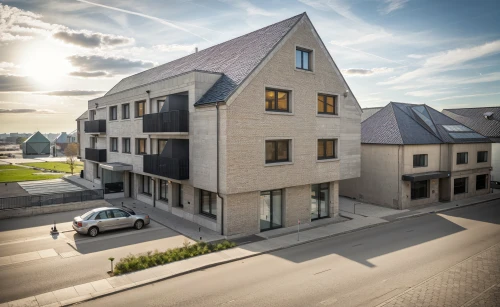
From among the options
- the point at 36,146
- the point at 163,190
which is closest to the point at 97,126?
the point at 163,190

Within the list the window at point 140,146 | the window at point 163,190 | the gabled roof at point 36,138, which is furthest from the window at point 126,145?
the gabled roof at point 36,138

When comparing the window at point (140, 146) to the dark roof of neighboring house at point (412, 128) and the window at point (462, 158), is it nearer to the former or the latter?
the dark roof of neighboring house at point (412, 128)

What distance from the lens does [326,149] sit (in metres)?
24.4

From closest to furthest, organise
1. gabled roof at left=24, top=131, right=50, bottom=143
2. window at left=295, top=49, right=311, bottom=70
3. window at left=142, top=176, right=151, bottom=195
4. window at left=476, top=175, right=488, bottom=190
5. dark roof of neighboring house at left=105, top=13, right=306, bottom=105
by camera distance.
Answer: dark roof of neighboring house at left=105, top=13, right=306, bottom=105, window at left=295, top=49, right=311, bottom=70, window at left=142, top=176, right=151, bottom=195, window at left=476, top=175, right=488, bottom=190, gabled roof at left=24, top=131, right=50, bottom=143

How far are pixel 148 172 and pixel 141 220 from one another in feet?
15.7

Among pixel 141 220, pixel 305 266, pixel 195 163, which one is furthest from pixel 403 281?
pixel 141 220

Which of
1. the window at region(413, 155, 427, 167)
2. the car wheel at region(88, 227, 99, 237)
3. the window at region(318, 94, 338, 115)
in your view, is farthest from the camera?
the window at region(413, 155, 427, 167)

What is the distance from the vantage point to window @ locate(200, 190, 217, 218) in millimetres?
21453

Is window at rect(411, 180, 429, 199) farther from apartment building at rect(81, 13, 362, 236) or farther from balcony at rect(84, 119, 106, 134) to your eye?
balcony at rect(84, 119, 106, 134)

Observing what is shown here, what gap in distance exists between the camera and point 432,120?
3403cm

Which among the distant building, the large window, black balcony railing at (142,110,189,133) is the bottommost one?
the large window

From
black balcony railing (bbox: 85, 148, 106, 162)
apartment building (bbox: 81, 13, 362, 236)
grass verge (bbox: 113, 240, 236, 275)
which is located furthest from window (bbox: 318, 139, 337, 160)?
black balcony railing (bbox: 85, 148, 106, 162)

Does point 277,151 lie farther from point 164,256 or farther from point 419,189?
point 419,189

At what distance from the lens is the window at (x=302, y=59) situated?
22359 millimetres
